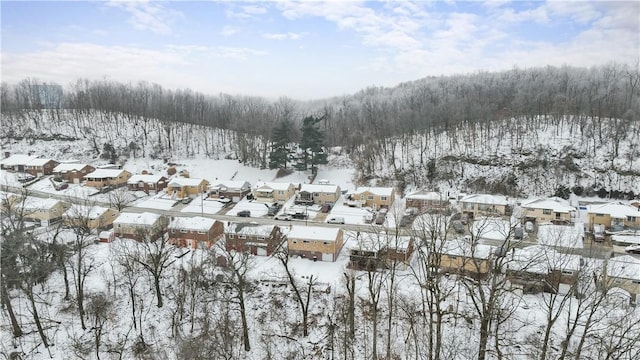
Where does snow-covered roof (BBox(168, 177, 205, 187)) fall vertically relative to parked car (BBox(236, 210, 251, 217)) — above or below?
above

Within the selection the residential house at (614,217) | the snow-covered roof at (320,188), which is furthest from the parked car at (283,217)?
the residential house at (614,217)

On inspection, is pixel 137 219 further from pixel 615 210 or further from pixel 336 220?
pixel 615 210

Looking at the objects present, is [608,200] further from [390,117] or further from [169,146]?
[169,146]

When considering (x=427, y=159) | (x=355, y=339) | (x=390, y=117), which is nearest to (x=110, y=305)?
(x=355, y=339)

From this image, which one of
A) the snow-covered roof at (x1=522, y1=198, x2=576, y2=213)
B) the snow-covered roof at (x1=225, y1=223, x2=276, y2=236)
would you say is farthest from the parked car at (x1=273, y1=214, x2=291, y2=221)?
the snow-covered roof at (x1=522, y1=198, x2=576, y2=213)

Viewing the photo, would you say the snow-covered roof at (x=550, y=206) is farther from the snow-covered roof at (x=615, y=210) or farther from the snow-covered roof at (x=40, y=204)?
the snow-covered roof at (x=40, y=204)

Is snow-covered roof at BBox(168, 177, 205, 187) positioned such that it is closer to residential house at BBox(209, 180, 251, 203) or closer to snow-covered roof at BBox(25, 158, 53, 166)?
residential house at BBox(209, 180, 251, 203)
